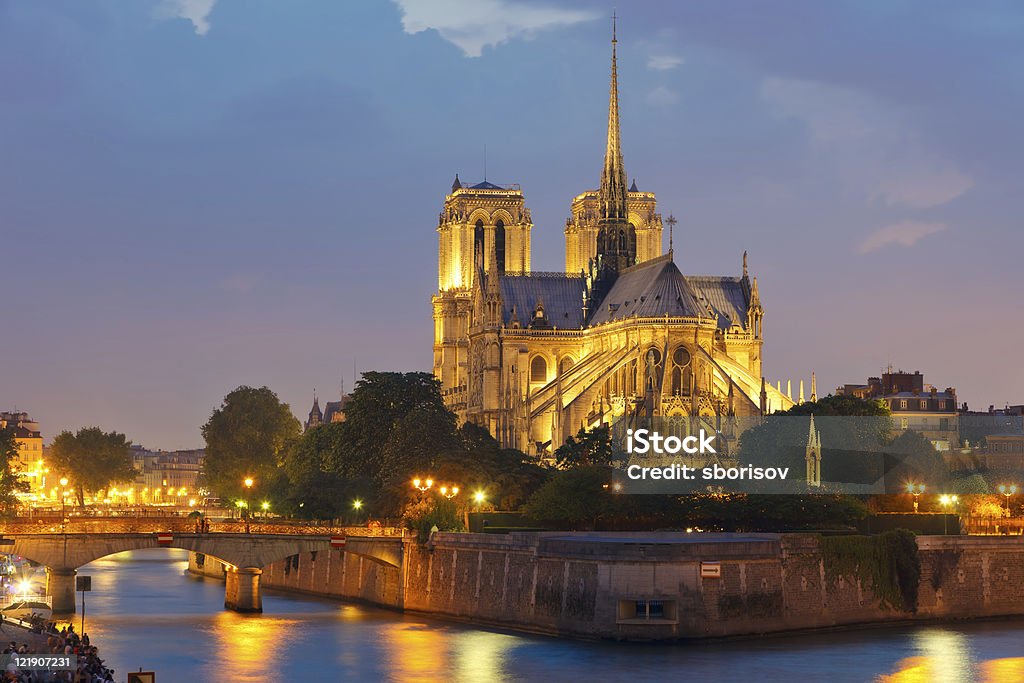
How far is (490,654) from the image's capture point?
7262 centimetres

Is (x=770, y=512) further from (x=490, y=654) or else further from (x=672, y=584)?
(x=490, y=654)

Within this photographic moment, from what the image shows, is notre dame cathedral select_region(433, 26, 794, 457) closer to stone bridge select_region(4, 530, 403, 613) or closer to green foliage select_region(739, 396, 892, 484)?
green foliage select_region(739, 396, 892, 484)

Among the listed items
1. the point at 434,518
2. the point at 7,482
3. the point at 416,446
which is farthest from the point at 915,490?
the point at 7,482

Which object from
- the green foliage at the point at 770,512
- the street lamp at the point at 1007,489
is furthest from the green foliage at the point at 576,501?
the street lamp at the point at 1007,489

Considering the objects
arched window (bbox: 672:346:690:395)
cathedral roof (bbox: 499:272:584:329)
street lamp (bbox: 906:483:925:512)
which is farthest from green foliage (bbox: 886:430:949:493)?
cathedral roof (bbox: 499:272:584:329)

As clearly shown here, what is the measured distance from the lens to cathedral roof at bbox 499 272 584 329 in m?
156

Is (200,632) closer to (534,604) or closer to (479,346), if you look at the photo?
(534,604)

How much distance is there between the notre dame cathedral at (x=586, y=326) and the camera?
13700 cm

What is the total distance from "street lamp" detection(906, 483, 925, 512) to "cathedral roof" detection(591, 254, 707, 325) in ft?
144

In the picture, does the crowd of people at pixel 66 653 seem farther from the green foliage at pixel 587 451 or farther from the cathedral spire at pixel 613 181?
the cathedral spire at pixel 613 181

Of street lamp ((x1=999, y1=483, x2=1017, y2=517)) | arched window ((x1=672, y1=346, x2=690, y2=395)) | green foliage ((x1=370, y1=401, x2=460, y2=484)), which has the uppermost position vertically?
arched window ((x1=672, y1=346, x2=690, y2=395))

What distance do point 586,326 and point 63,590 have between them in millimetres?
73958

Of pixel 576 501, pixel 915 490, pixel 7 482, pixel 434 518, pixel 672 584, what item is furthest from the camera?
pixel 7 482

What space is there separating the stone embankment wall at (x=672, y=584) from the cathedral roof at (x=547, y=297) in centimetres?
6679
